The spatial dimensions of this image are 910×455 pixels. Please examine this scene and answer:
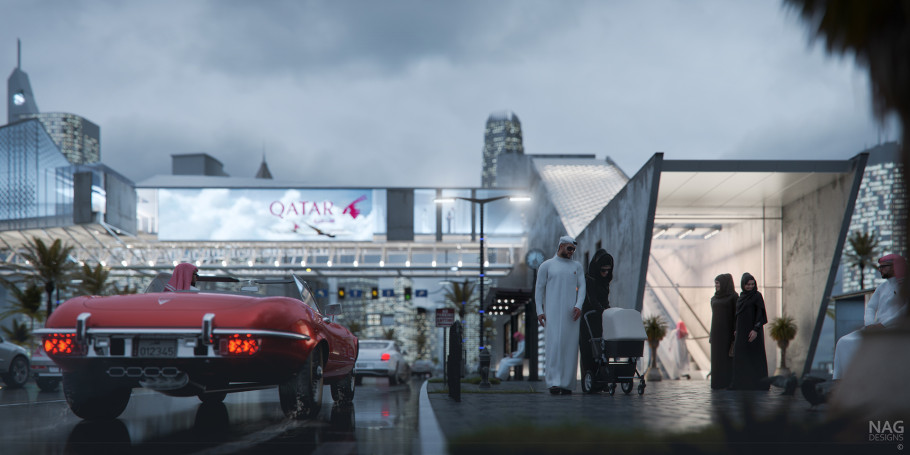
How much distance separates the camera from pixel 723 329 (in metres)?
13.0

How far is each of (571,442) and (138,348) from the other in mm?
3639

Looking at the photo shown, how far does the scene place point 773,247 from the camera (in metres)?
19.1

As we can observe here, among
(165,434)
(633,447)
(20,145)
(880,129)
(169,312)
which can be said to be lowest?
(165,434)

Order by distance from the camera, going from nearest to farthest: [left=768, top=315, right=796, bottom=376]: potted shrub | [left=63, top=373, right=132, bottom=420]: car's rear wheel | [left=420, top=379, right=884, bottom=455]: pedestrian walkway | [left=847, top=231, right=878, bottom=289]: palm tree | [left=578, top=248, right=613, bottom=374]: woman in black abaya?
[left=420, top=379, right=884, bottom=455]: pedestrian walkway
[left=63, top=373, right=132, bottom=420]: car's rear wheel
[left=578, top=248, right=613, bottom=374]: woman in black abaya
[left=768, top=315, right=796, bottom=376]: potted shrub
[left=847, top=231, right=878, bottom=289]: palm tree

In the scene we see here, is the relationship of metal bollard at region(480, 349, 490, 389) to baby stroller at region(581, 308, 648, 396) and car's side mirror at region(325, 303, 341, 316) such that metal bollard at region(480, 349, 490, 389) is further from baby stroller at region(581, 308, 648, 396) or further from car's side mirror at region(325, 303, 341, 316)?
car's side mirror at region(325, 303, 341, 316)

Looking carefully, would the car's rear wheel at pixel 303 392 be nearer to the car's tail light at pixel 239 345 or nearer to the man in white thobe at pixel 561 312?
the car's tail light at pixel 239 345

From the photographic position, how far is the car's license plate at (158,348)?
251 inches

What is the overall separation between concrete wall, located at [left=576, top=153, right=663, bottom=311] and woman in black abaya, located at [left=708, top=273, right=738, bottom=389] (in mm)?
3775

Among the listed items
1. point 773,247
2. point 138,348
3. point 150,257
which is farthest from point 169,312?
point 150,257

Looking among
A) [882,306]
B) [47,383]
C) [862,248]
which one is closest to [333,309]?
[882,306]

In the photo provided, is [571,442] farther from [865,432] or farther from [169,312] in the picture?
[169,312]

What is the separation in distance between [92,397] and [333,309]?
2409mm

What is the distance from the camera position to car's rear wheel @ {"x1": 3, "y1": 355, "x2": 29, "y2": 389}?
764 inches

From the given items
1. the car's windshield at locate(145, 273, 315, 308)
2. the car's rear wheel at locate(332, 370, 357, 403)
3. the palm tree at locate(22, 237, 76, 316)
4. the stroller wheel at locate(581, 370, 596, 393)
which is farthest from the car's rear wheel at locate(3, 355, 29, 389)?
the palm tree at locate(22, 237, 76, 316)
